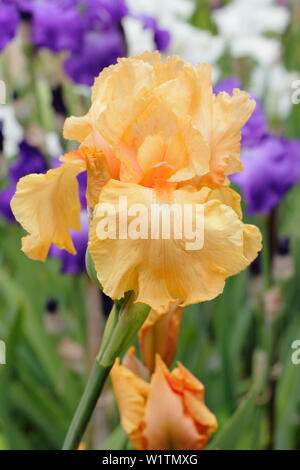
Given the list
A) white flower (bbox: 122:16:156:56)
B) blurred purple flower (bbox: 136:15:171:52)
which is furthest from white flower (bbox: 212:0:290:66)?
blurred purple flower (bbox: 136:15:171:52)

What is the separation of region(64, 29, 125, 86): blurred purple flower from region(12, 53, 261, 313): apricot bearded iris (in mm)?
824

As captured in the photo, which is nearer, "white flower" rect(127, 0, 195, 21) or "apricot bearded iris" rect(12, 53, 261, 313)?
"apricot bearded iris" rect(12, 53, 261, 313)

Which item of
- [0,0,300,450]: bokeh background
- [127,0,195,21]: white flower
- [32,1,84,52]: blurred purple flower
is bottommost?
[0,0,300,450]: bokeh background

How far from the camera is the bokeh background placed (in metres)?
1.33

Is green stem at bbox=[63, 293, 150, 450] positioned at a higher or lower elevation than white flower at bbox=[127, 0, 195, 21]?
lower

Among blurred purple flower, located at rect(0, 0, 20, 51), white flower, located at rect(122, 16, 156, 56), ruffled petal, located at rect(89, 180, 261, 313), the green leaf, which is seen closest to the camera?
ruffled petal, located at rect(89, 180, 261, 313)

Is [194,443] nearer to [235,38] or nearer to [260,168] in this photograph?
[260,168]

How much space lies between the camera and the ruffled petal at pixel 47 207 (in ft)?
2.00

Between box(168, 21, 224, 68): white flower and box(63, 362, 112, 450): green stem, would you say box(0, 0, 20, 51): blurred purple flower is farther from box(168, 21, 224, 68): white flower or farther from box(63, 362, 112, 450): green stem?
box(63, 362, 112, 450): green stem

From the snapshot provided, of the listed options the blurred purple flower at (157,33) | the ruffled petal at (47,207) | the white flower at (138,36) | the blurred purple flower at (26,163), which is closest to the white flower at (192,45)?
the white flower at (138,36)

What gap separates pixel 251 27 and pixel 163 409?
61.6 inches

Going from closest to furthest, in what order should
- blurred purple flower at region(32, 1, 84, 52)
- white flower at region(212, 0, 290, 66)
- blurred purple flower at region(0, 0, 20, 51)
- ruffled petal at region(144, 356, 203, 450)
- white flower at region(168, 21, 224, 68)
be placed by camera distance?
ruffled petal at region(144, 356, 203, 450) → blurred purple flower at region(0, 0, 20, 51) → blurred purple flower at region(32, 1, 84, 52) → white flower at region(168, 21, 224, 68) → white flower at region(212, 0, 290, 66)

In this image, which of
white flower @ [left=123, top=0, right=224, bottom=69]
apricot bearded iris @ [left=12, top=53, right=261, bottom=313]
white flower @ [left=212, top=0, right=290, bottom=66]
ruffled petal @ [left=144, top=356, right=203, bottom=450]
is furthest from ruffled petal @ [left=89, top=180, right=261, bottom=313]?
white flower @ [left=212, top=0, right=290, bottom=66]

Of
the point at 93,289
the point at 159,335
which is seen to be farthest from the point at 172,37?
the point at 159,335
